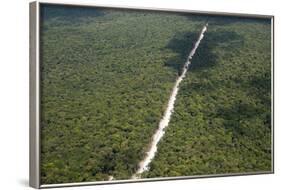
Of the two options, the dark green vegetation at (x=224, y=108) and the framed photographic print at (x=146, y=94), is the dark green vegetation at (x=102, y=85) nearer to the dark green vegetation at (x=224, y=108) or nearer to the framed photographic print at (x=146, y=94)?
the framed photographic print at (x=146, y=94)

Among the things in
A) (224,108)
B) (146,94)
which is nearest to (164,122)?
A: (146,94)

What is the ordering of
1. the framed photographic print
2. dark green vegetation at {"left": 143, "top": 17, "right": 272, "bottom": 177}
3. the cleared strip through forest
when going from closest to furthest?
the framed photographic print < the cleared strip through forest < dark green vegetation at {"left": 143, "top": 17, "right": 272, "bottom": 177}

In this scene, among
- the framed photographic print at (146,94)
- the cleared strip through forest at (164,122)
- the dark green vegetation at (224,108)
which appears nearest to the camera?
the framed photographic print at (146,94)

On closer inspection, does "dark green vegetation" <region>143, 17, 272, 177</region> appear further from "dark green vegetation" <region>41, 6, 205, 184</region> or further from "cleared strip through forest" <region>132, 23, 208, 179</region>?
"dark green vegetation" <region>41, 6, 205, 184</region>

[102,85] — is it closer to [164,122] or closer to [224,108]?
[164,122]

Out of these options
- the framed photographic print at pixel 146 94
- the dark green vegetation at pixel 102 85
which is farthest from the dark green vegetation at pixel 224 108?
the dark green vegetation at pixel 102 85

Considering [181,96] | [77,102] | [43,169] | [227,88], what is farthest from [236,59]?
[43,169]

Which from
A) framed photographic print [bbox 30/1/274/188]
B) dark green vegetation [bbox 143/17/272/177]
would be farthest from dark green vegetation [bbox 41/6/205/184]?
dark green vegetation [bbox 143/17/272/177]
